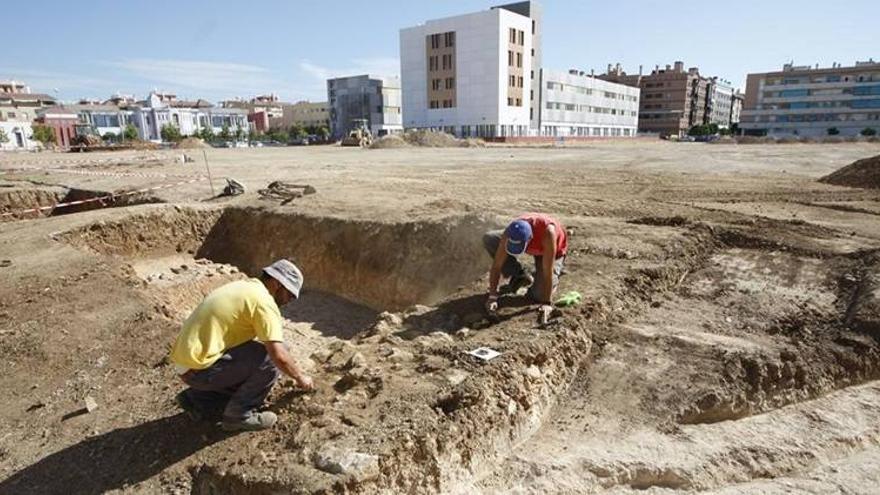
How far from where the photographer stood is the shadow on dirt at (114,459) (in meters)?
3.52

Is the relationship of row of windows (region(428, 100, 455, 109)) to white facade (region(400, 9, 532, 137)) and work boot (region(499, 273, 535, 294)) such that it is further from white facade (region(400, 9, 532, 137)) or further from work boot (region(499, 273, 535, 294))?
work boot (region(499, 273, 535, 294))

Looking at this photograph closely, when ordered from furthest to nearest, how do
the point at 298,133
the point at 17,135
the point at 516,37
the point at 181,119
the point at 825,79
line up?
1. the point at 181,119
2. the point at 298,133
3. the point at 825,79
4. the point at 17,135
5. the point at 516,37

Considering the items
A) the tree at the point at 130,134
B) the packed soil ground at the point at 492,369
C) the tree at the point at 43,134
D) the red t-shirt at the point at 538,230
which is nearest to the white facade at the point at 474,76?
the tree at the point at 130,134

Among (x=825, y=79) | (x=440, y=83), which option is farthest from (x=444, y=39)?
(x=825, y=79)

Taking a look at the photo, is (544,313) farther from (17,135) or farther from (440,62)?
(17,135)

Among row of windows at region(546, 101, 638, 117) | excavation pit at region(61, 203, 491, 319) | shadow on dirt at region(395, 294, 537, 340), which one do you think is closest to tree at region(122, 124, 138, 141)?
row of windows at region(546, 101, 638, 117)

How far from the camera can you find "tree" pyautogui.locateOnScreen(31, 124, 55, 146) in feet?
210

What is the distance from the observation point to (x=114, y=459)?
370 centimetres

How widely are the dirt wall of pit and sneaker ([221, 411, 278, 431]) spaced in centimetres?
452

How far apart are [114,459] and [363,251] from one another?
6168mm

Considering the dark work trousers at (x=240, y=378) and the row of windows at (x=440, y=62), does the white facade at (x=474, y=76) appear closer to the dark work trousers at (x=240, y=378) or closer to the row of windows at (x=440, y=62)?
the row of windows at (x=440, y=62)

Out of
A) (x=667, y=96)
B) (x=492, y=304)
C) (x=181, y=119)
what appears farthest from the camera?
(x=667, y=96)

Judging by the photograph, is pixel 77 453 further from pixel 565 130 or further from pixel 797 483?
pixel 565 130

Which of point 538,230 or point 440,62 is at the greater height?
point 440,62
